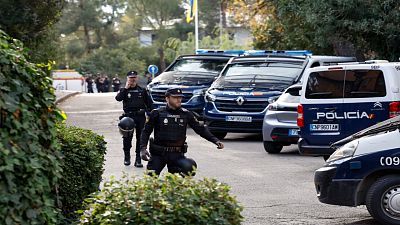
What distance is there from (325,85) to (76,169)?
262 inches

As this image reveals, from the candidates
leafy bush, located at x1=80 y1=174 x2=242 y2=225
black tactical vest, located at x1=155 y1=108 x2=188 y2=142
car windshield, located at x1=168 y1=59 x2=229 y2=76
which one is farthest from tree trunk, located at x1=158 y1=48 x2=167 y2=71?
leafy bush, located at x1=80 y1=174 x2=242 y2=225

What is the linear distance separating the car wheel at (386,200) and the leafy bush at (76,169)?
116 inches

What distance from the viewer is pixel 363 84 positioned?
1423cm

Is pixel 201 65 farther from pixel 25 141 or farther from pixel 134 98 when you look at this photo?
pixel 25 141

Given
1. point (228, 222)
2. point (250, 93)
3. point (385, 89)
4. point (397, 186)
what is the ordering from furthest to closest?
point (250, 93) → point (385, 89) → point (397, 186) → point (228, 222)

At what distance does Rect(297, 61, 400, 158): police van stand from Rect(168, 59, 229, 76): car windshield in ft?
33.9

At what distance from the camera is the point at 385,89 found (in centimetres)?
1418

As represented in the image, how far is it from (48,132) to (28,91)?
1.01ft

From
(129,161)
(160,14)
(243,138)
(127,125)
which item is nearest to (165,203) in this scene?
(127,125)

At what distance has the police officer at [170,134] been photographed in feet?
34.6

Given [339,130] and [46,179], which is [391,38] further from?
[46,179]

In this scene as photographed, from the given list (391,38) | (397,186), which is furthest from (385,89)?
(391,38)

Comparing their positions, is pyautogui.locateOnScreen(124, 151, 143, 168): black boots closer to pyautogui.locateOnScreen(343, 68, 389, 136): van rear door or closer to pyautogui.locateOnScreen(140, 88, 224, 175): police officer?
pyautogui.locateOnScreen(343, 68, 389, 136): van rear door

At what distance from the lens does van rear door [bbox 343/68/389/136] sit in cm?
1420
